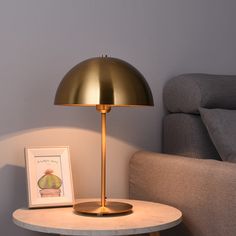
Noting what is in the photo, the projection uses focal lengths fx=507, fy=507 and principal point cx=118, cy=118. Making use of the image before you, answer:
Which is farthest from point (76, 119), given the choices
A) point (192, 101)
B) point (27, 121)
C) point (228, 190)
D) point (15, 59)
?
point (228, 190)

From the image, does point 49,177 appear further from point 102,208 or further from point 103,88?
point 103,88

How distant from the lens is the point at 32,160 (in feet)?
6.10

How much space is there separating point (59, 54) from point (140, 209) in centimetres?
70

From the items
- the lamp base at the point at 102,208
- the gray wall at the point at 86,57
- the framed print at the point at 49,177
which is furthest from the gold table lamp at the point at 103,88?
the gray wall at the point at 86,57

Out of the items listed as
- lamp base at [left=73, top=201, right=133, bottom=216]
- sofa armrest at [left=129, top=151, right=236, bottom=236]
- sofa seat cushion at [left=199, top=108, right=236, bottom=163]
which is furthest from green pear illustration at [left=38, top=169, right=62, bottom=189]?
sofa seat cushion at [left=199, top=108, right=236, bottom=163]

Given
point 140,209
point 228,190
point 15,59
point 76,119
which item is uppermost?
point 15,59

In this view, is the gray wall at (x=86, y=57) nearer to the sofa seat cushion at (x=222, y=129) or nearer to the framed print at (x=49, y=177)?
the framed print at (x=49, y=177)

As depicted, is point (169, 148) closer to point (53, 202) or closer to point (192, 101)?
point (192, 101)

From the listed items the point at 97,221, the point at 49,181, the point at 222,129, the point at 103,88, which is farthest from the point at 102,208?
the point at 222,129

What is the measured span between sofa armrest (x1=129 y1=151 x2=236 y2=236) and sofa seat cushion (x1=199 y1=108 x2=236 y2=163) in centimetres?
17

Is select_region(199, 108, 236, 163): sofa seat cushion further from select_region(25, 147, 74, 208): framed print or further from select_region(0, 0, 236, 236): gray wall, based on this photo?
select_region(25, 147, 74, 208): framed print

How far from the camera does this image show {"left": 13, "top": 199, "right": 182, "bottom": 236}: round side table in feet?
4.89

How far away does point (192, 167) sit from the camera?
1794mm

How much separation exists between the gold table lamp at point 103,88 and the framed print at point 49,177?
154 mm
